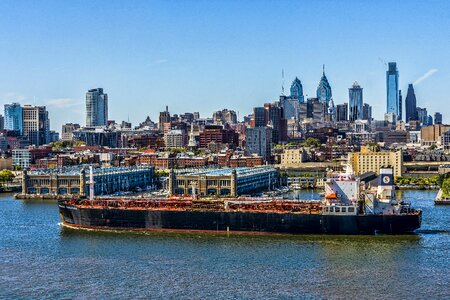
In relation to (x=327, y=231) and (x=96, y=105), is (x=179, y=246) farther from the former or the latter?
(x=96, y=105)

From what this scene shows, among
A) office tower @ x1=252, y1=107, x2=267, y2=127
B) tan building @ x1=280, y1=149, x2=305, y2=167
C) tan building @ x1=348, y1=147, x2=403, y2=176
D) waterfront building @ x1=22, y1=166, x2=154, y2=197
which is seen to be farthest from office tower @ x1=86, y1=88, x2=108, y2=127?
waterfront building @ x1=22, y1=166, x2=154, y2=197

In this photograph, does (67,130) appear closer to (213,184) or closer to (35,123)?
(35,123)

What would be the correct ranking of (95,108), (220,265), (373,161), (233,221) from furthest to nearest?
(95,108)
(373,161)
(233,221)
(220,265)

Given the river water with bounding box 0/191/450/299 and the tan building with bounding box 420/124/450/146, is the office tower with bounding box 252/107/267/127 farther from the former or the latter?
the river water with bounding box 0/191/450/299

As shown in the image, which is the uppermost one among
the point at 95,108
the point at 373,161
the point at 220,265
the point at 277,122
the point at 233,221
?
the point at 95,108

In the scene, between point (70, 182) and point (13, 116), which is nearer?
point (70, 182)

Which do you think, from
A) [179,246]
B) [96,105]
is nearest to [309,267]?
[179,246]

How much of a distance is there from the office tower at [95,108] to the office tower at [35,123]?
127ft

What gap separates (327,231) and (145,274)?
34.5 feet

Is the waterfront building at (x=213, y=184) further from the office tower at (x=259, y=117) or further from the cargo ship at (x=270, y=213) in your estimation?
the office tower at (x=259, y=117)

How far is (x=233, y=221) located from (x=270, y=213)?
5.98 feet

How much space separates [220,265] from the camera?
90.7 feet

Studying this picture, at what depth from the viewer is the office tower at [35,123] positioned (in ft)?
472

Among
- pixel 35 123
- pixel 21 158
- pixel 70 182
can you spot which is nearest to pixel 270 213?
pixel 70 182
